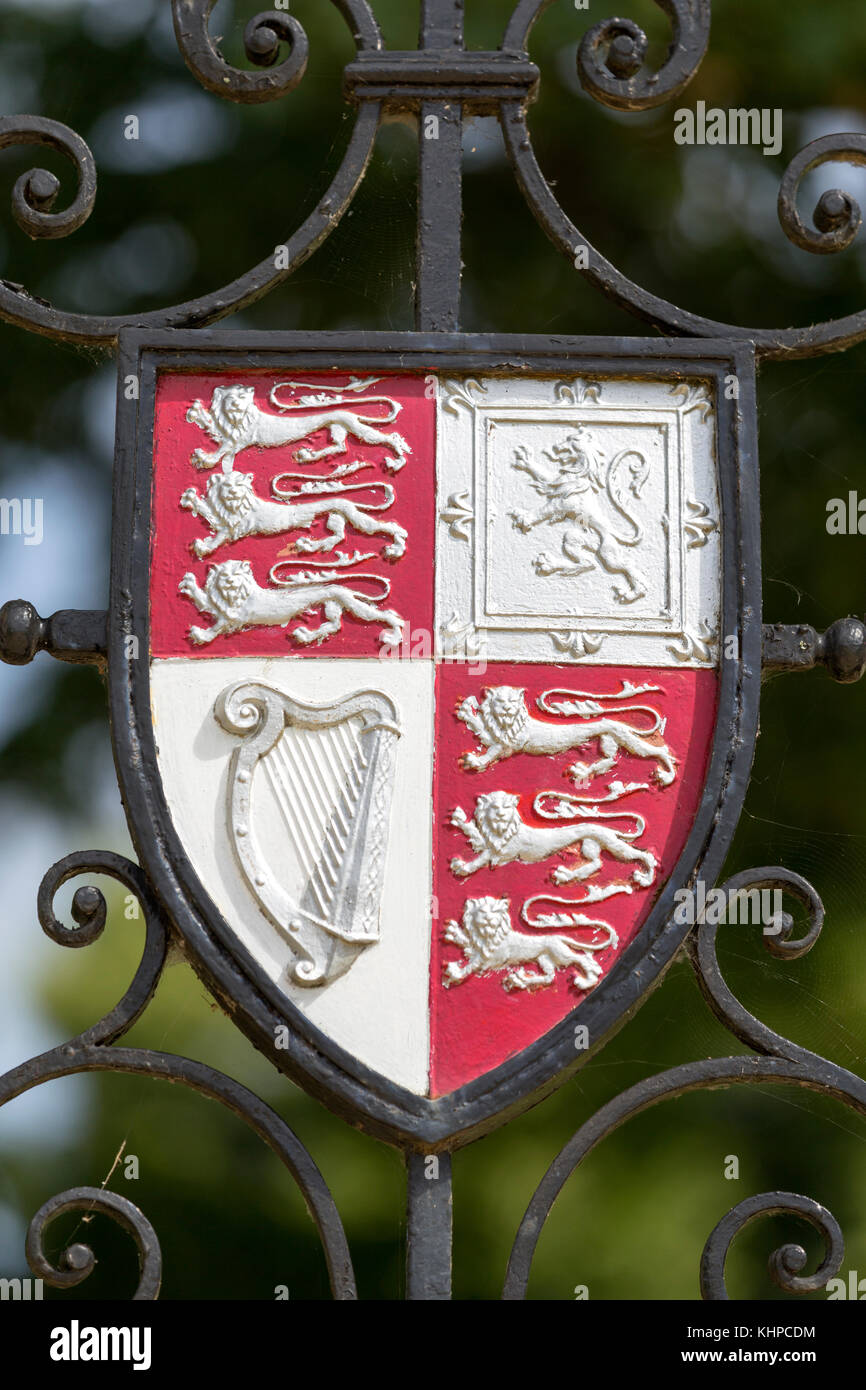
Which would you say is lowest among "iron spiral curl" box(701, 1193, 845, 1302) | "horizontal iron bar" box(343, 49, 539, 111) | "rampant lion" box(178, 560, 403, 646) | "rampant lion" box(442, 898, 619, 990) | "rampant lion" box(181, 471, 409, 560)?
"iron spiral curl" box(701, 1193, 845, 1302)

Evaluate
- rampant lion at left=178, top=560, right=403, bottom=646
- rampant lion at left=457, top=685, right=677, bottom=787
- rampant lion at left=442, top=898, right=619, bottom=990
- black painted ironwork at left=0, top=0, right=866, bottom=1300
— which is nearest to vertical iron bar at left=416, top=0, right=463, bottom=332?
black painted ironwork at left=0, top=0, right=866, bottom=1300

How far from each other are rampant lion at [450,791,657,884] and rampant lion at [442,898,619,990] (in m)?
0.05

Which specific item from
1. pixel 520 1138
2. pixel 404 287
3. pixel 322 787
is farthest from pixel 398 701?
pixel 520 1138

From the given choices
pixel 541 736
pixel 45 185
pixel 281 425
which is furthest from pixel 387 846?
pixel 45 185

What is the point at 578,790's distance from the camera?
2.35 meters

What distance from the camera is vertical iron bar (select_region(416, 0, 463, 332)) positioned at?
2.47 metres

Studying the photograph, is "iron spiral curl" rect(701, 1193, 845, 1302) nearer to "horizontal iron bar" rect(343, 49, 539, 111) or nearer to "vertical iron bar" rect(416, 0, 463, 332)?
"vertical iron bar" rect(416, 0, 463, 332)

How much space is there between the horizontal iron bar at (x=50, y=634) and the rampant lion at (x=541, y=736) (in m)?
0.39

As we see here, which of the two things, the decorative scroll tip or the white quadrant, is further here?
the decorative scroll tip

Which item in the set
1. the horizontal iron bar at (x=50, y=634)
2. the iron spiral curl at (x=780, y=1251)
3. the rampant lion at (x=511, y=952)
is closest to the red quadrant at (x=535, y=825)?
the rampant lion at (x=511, y=952)

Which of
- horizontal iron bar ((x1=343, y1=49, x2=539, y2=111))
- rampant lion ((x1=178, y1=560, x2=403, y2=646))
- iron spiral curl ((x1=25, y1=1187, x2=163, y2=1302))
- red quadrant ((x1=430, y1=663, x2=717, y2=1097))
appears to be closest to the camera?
iron spiral curl ((x1=25, y1=1187, x2=163, y2=1302))

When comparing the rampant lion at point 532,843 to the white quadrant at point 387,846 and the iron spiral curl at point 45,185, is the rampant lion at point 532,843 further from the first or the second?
the iron spiral curl at point 45,185

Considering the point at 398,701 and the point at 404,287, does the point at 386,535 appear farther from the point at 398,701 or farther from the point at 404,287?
the point at 404,287

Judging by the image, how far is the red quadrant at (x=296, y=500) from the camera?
2.37m
